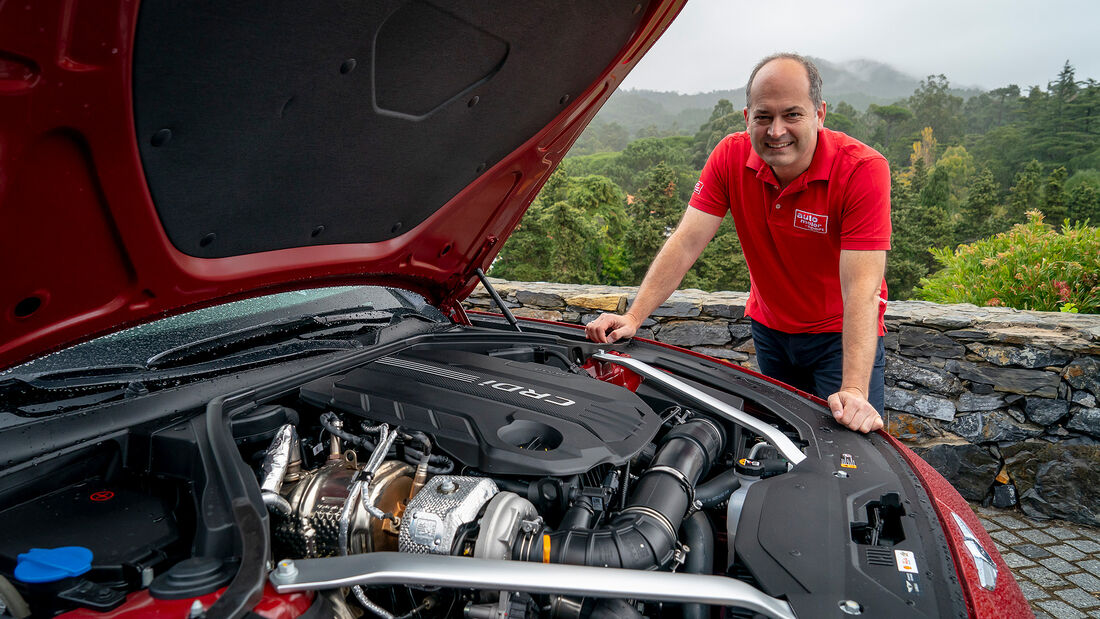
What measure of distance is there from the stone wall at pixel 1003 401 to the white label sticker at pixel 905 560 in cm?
303

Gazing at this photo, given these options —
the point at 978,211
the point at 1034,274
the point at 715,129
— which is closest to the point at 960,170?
the point at 715,129

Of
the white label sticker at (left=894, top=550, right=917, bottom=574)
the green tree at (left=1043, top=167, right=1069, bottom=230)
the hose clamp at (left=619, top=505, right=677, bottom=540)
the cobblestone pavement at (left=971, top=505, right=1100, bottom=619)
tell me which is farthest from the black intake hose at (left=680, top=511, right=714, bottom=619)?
the green tree at (left=1043, top=167, right=1069, bottom=230)

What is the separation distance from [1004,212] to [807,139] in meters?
17.5

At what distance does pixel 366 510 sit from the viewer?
1.30 meters

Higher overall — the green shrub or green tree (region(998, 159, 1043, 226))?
green tree (region(998, 159, 1043, 226))

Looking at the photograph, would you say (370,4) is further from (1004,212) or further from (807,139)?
(1004,212)

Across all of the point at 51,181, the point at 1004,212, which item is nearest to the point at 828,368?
A: the point at 51,181

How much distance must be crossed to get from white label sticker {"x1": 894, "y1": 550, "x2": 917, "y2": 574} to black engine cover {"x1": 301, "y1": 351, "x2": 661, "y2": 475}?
554mm

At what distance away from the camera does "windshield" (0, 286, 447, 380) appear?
1.46 m

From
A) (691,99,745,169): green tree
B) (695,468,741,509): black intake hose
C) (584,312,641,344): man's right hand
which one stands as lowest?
(695,468,741,509): black intake hose

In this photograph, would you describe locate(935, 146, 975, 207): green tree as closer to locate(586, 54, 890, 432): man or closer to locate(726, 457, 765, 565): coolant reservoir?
locate(586, 54, 890, 432): man

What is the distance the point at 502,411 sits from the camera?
1.61 m

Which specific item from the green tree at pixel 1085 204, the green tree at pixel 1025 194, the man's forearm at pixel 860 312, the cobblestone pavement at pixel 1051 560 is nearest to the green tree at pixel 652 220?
the cobblestone pavement at pixel 1051 560

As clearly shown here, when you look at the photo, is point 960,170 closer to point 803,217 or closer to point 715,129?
point 715,129
